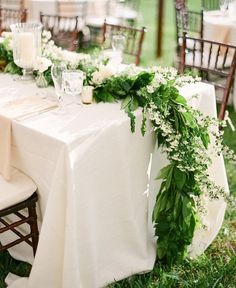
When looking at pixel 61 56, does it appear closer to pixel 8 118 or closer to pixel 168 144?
pixel 8 118

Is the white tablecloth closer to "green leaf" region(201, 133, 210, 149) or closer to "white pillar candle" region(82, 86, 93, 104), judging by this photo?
"green leaf" region(201, 133, 210, 149)

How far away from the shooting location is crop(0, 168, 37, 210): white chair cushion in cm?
197

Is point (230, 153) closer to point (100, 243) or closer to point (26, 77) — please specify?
point (100, 243)

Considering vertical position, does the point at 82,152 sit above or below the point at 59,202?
above

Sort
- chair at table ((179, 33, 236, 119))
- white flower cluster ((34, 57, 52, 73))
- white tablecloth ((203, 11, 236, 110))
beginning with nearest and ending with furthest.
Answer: white flower cluster ((34, 57, 52, 73)) → chair at table ((179, 33, 236, 119)) → white tablecloth ((203, 11, 236, 110))

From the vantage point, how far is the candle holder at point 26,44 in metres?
2.34

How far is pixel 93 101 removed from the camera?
7.18 ft

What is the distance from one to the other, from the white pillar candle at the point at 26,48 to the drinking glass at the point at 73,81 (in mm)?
319

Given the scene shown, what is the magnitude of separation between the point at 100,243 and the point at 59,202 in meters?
0.29

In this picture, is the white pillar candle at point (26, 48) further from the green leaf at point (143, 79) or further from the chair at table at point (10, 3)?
the chair at table at point (10, 3)

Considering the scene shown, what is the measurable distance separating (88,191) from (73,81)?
1.65 ft

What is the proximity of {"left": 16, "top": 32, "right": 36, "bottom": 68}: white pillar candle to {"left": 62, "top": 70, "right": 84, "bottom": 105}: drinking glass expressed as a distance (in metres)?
0.32

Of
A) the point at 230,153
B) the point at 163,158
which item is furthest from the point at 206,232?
the point at 230,153

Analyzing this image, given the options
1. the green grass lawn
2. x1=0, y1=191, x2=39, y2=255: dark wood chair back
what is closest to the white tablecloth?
the green grass lawn
